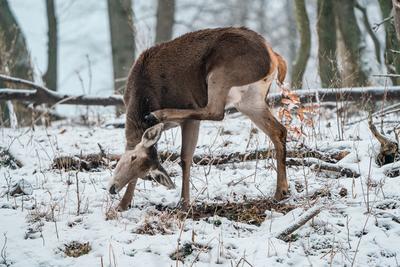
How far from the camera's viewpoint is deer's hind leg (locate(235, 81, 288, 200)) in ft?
18.9

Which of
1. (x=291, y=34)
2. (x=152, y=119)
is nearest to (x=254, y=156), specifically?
(x=152, y=119)

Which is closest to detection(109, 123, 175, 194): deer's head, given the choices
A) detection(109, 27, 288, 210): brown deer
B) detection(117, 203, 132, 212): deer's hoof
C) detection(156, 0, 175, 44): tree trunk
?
detection(109, 27, 288, 210): brown deer

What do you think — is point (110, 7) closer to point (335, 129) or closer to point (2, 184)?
point (335, 129)

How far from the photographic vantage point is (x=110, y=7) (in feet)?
44.8

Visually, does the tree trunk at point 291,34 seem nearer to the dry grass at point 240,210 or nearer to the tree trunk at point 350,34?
the tree trunk at point 350,34

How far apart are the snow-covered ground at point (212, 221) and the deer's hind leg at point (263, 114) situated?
0.34 metres

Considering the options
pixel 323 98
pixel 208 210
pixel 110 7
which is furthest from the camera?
pixel 110 7

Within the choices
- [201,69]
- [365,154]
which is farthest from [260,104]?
[365,154]

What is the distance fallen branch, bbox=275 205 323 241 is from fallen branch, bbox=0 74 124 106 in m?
4.75

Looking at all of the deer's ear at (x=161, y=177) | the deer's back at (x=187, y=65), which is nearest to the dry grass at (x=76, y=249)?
the deer's ear at (x=161, y=177)

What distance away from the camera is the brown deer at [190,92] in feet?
18.2

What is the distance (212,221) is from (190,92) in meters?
1.51

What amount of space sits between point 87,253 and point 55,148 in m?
3.22

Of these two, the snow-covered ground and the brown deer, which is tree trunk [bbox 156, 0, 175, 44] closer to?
the snow-covered ground
